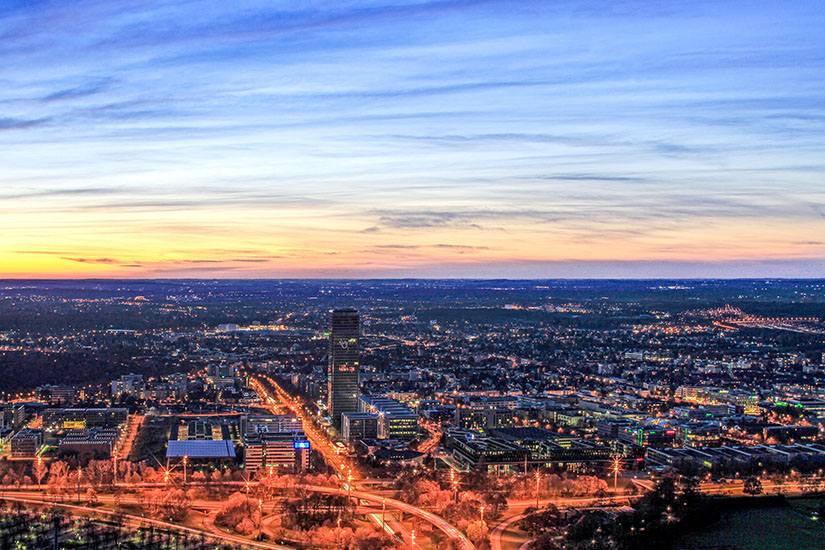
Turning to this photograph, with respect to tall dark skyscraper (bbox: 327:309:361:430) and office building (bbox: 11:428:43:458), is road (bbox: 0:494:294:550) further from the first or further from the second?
tall dark skyscraper (bbox: 327:309:361:430)

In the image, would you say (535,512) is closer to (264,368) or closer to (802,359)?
(264,368)

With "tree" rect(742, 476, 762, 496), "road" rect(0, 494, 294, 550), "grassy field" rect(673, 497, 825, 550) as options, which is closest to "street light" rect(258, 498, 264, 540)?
"road" rect(0, 494, 294, 550)

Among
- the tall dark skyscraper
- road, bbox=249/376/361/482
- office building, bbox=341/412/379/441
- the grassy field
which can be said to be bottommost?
the grassy field

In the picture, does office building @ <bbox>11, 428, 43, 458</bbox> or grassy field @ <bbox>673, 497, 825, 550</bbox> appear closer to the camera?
grassy field @ <bbox>673, 497, 825, 550</bbox>

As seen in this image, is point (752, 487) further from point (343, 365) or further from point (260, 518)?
point (343, 365)

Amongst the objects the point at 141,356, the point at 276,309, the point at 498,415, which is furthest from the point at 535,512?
the point at 276,309

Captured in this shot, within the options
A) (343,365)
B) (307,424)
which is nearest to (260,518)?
(307,424)
